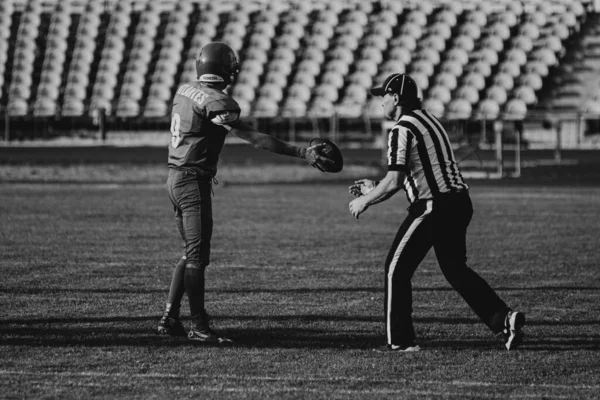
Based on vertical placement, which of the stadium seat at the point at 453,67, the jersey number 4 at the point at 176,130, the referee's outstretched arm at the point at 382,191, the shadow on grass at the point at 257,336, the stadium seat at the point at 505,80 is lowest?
the shadow on grass at the point at 257,336

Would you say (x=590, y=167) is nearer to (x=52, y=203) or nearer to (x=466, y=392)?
(x=52, y=203)

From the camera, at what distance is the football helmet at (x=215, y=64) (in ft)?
22.2

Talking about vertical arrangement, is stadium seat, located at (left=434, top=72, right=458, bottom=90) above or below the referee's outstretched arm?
above

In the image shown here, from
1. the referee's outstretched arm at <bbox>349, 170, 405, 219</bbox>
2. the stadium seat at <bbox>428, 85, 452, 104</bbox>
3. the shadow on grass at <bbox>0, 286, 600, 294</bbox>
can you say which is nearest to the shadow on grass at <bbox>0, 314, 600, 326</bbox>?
the shadow on grass at <bbox>0, 286, 600, 294</bbox>

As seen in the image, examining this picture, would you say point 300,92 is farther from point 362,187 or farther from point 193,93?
point 362,187

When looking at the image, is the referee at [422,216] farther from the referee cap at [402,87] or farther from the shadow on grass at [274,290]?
the shadow on grass at [274,290]

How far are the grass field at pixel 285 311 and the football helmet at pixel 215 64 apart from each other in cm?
180

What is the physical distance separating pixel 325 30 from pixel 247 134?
113 feet

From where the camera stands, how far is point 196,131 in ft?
22.0

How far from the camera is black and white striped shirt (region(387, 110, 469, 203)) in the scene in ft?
20.7

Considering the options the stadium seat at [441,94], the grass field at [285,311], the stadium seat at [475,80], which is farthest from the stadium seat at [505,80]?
the grass field at [285,311]

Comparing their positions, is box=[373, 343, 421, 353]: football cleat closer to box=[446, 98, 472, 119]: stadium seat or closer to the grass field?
the grass field

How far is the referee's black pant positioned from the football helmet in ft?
5.22

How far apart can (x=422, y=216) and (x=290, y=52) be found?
34284 mm
